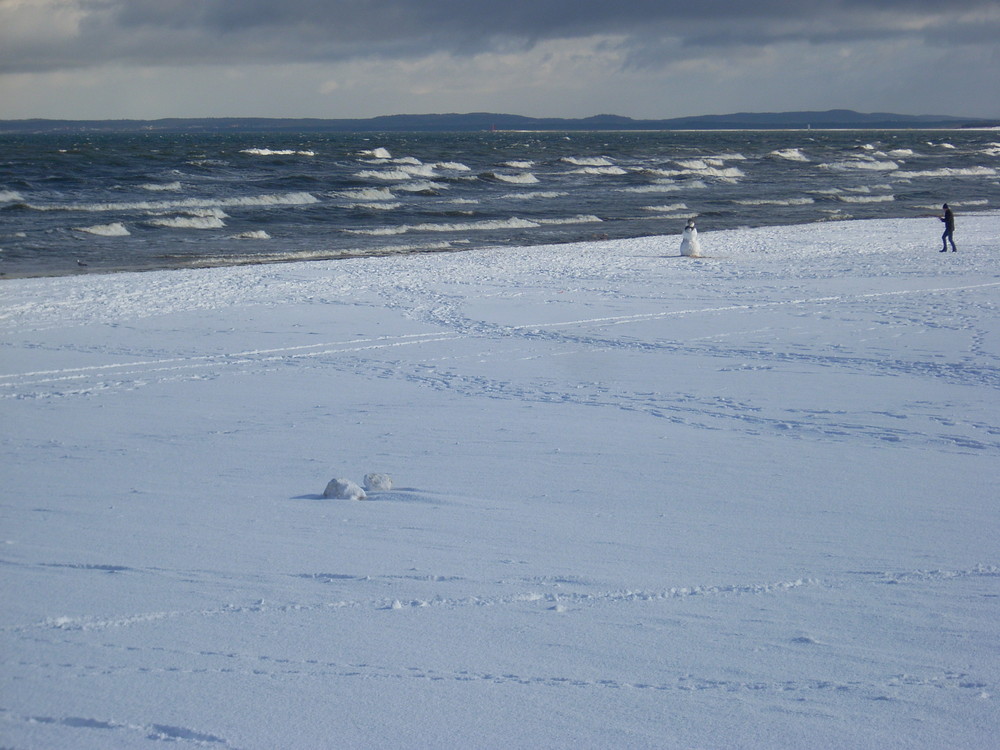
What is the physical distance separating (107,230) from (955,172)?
4697 centimetres

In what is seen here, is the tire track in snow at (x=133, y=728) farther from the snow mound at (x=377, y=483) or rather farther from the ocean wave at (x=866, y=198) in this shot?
the ocean wave at (x=866, y=198)

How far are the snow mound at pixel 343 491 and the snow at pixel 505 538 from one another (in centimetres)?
14

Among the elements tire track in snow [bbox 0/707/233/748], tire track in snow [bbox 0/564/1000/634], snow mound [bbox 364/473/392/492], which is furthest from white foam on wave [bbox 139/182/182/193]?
tire track in snow [bbox 0/707/233/748]

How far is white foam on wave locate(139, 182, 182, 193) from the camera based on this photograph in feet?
129

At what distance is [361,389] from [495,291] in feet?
21.5

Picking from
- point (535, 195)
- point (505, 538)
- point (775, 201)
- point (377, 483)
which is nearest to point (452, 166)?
point (535, 195)

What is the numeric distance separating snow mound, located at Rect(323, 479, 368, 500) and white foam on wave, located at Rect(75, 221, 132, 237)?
23.4m

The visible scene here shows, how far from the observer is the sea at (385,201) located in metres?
25.5

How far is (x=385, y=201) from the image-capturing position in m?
38.4

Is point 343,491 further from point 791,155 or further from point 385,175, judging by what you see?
point 791,155

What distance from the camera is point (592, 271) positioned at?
17.8 m

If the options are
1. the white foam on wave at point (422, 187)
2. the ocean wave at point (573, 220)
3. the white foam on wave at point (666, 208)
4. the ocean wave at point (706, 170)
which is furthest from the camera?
the ocean wave at point (706, 170)

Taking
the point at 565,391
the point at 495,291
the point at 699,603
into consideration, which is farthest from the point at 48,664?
the point at 495,291

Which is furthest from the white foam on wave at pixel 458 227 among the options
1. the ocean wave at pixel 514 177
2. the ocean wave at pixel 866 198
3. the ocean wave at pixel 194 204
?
the ocean wave at pixel 514 177
